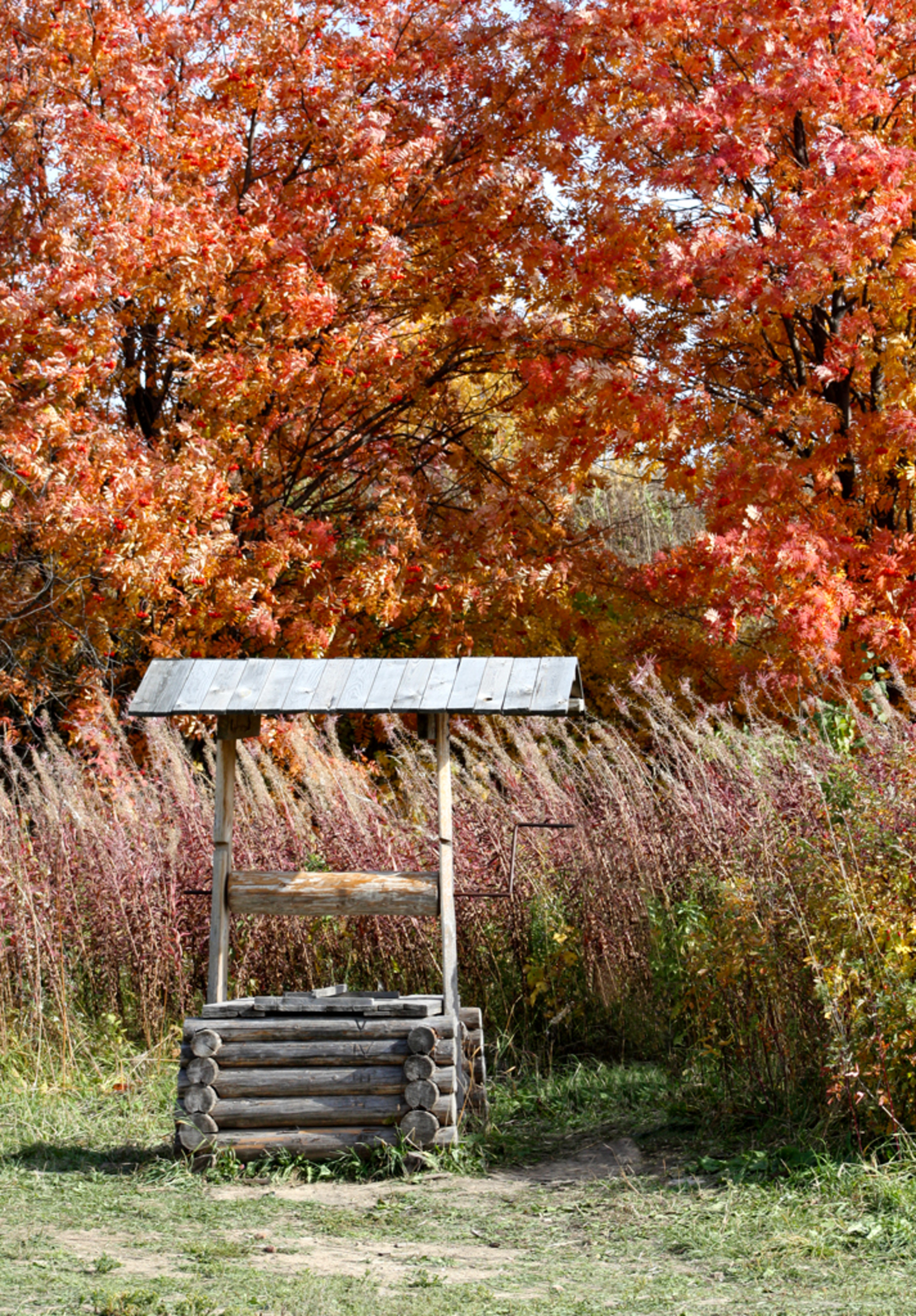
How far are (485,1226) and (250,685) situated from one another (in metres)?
2.48

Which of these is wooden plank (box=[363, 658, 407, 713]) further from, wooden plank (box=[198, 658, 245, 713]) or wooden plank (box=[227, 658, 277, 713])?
wooden plank (box=[198, 658, 245, 713])

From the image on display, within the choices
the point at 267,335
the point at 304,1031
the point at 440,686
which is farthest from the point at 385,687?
the point at 267,335

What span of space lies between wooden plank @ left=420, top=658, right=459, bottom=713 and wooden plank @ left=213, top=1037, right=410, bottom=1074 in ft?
4.63

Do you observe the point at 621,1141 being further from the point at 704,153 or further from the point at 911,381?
the point at 704,153

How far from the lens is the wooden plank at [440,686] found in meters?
5.83

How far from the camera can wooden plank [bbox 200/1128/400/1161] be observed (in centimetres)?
571

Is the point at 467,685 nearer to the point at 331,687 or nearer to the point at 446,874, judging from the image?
the point at 331,687

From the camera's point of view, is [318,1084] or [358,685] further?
[358,685]

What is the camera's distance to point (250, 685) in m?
6.09

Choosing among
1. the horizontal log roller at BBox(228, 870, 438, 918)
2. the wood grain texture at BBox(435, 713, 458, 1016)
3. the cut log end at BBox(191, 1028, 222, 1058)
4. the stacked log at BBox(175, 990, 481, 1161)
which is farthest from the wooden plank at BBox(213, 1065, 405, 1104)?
the horizontal log roller at BBox(228, 870, 438, 918)

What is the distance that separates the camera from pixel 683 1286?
13.9 ft

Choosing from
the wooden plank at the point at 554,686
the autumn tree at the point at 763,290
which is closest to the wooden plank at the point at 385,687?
the wooden plank at the point at 554,686

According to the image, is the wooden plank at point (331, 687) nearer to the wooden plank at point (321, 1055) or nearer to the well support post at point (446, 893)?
the well support post at point (446, 893)

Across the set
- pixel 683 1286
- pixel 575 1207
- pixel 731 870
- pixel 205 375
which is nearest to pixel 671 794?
pixel 731 870
